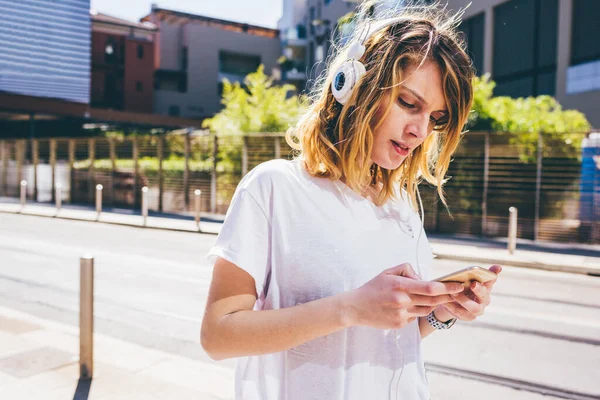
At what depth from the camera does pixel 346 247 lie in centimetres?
138

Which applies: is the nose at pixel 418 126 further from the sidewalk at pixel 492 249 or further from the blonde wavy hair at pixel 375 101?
the sidewalk at pixel 492 249

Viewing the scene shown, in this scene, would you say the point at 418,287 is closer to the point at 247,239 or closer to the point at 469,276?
the point at 469,276

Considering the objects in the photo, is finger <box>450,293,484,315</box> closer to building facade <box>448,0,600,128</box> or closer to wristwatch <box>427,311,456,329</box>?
wristwatch <box>427,311,456,329</box>

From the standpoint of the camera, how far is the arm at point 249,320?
3.93 ft

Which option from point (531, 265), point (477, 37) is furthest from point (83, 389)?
point (477, 37)

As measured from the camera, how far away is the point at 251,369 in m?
1.43

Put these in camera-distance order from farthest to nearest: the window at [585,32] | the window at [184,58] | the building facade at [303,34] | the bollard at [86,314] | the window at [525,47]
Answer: the window at [184,58]
the building facade at [303,34]
the window at [525,47]
the window at [585,32]
the bollard at [86,314]

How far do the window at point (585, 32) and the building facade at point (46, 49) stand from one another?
25.1 metres

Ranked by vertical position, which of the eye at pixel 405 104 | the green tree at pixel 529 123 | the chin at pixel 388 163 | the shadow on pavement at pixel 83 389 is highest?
the green tree at pixel 529 123

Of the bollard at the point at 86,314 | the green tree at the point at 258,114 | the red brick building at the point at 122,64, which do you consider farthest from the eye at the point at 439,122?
the red brick building at the point at 122,64

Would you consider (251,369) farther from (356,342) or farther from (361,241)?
(361,241)

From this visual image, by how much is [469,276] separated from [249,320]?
20.6 inches

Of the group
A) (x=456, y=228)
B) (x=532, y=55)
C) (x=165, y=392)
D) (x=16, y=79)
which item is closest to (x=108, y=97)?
(x=16, y=79)

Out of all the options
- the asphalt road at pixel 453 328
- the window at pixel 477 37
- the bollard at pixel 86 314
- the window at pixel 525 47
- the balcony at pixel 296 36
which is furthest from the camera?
the balcony at pixel 296 36
